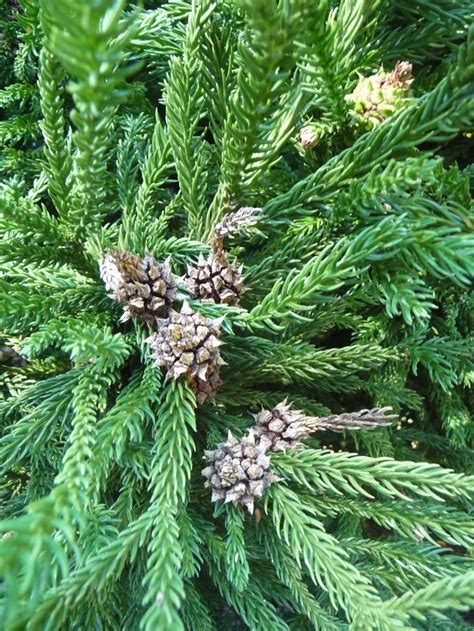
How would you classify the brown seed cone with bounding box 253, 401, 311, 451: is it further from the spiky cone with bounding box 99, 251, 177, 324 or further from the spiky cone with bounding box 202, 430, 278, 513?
the spiky cone with bounding box 99, 251, 177, 324

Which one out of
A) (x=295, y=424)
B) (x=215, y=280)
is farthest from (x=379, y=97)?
(x=295, y=424)

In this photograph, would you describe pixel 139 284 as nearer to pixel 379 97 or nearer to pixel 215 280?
pixel 215 280

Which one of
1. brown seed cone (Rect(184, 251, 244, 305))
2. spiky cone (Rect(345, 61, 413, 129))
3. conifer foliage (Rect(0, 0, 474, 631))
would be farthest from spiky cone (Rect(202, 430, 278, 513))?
spiky cone (Rect(345, 61, 413, 129))

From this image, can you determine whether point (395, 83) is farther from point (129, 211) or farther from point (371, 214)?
point (129, 211)

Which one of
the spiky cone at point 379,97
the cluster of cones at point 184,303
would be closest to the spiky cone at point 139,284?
the cluster of cones at point 184,303

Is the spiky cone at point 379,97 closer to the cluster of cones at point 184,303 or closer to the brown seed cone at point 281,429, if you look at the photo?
the cluster of cones at point 184,303

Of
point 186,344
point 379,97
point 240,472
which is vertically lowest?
point 240,472
